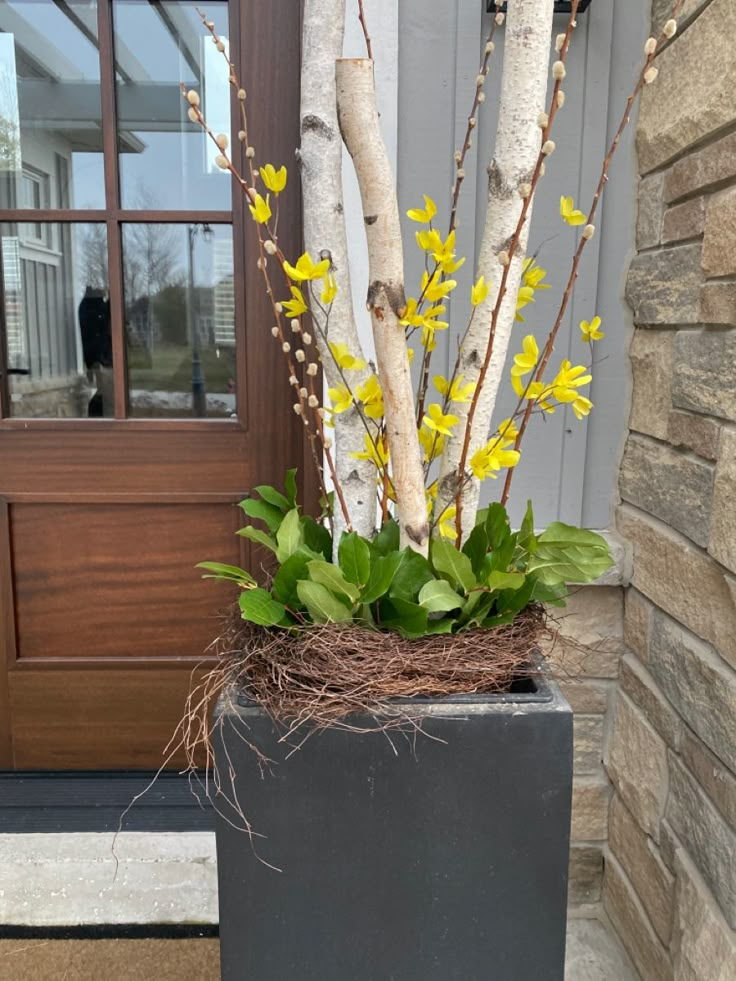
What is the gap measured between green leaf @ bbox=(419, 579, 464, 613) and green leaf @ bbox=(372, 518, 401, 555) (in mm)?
159

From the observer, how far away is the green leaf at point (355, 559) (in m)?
1.08

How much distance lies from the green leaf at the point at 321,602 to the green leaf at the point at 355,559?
0.04 metres

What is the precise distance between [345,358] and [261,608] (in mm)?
367

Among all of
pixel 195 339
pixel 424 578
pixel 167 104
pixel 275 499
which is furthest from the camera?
pixel 195 339

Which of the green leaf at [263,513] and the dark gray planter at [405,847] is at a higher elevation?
the green leaf at [263,513]

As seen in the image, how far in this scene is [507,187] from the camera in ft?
3.58

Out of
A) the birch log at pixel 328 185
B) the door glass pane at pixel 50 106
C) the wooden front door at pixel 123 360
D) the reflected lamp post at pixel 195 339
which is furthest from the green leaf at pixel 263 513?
the door glass pane at pixel 50 106

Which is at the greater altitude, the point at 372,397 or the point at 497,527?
the point at 372,397

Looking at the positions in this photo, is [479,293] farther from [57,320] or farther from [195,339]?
[57,320]

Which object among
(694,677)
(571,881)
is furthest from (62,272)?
(571,881)

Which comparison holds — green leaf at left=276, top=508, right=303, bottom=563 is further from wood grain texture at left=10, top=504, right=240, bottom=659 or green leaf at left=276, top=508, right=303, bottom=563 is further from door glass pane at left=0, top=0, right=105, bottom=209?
door glass pane at left=0, top=0, right=105, bottom=209

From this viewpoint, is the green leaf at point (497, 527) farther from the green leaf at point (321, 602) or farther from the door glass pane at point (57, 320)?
the door glass pane at point (57, 320)

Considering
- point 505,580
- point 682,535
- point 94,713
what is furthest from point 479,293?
point 94,713

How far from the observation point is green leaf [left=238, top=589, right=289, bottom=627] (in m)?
1.06
